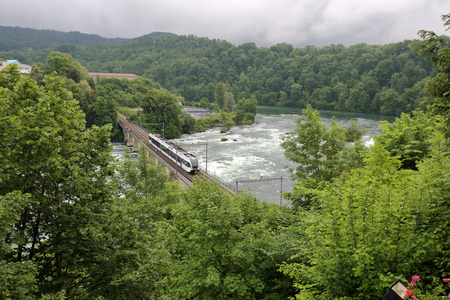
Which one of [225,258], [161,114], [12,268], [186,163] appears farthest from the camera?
[161,114]

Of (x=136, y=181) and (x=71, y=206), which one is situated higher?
(x=71, y=206)

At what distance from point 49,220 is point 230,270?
571cm

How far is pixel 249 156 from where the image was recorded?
193 ft

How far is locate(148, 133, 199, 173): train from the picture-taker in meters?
42.9

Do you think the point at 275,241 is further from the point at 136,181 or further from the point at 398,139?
the point at 136,181

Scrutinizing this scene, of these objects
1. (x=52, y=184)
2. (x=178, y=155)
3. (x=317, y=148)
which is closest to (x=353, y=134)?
(x=178, y=155)

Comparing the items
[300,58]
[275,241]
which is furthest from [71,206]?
[300,58]

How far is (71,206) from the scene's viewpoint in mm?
8422

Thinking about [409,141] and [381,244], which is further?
[409,141]

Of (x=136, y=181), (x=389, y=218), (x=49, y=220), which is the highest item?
(x=389, y=218)

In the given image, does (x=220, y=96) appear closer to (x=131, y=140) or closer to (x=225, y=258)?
(x=131, y=140)

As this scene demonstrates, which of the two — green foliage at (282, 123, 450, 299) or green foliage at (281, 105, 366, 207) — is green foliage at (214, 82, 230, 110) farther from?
green foliage at (282, 123, 450, 299)

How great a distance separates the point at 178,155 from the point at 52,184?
3856 centimetres

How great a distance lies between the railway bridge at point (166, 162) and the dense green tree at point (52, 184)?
11.0 metres
